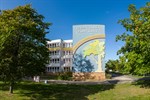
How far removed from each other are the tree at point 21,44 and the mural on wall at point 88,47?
995 inches

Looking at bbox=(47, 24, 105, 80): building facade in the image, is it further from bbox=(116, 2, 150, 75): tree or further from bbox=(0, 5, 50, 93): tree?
bbox=(0, 5, 50, 93): tree

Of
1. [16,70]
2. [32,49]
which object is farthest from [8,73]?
[32,49]

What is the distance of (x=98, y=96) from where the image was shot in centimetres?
2752

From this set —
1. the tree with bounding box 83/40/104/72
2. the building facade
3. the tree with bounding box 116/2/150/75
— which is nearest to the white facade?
the building facade

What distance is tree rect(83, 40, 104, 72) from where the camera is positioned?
52.8 metres

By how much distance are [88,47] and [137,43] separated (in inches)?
958

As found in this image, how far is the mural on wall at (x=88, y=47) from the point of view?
52906 millimetres

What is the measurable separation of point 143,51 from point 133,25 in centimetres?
434

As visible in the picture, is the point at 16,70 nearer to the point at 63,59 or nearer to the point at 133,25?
the point at 133,25

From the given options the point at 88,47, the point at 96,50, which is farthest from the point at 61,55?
the point at 96,50

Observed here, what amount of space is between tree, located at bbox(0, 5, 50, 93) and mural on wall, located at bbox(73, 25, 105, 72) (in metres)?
25.3

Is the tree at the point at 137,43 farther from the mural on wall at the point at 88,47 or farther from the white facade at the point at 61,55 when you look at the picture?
the white facade at the point at 61,55

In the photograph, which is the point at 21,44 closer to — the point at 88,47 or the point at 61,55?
the point at 88,47

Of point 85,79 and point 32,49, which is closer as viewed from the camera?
point 32,49
